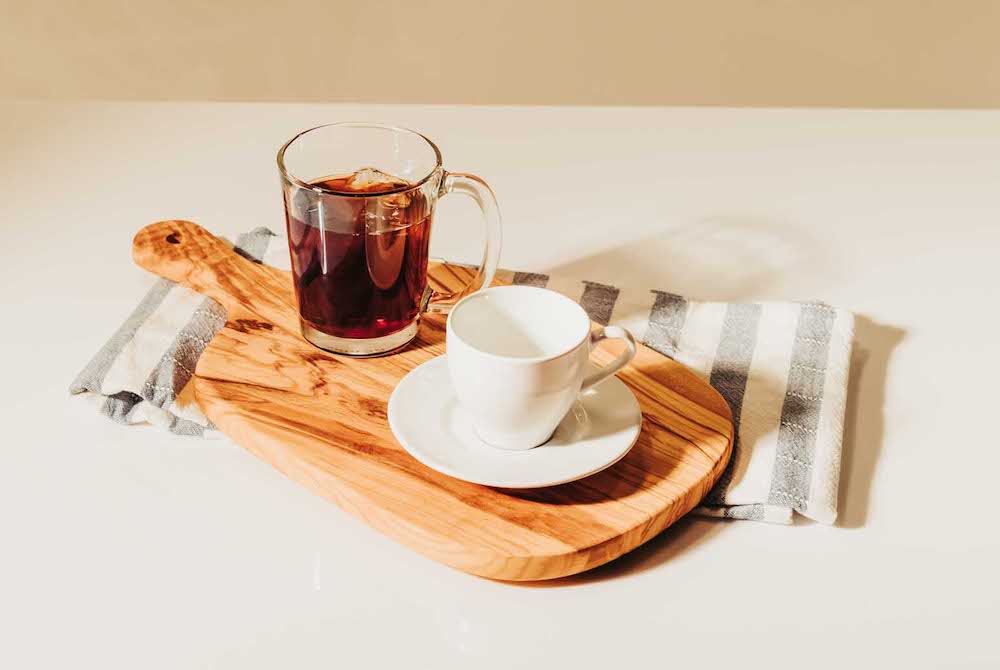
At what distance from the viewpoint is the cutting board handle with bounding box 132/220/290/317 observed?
1013 mm

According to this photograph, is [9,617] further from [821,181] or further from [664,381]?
[821,181]

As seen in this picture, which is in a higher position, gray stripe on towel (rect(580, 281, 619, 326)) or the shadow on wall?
gray stripe on towel (rect(580, 281, 619, 326))

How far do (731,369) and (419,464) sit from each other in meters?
0.30

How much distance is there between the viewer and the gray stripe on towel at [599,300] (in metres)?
1.02

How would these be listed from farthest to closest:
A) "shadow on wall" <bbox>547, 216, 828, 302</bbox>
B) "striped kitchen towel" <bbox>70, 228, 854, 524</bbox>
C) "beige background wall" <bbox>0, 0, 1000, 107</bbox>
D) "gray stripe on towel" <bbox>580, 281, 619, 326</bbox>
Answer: "beige background wall" <bbox>0, 0, 1000, 107</bbox> → "shadow on wall" <bbox>547, 216, 828, 302</bbox> → "gray stripe on towel" <bbox>580, 281, 619, 326</bbox> → "striped kitchen towel" <bbox>70, 228, 854, 524</bbox>

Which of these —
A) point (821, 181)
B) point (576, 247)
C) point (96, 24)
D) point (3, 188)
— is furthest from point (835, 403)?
point (96, 24)

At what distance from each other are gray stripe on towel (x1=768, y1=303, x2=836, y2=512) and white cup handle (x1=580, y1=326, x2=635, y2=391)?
5.6 inches

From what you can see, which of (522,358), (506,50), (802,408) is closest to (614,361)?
(522,358)

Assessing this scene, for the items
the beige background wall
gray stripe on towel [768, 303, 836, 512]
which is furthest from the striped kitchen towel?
the beige background wall

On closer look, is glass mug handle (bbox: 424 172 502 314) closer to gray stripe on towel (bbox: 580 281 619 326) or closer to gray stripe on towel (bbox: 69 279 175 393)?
gray stripe on towel (bbox: 580 281 619 326)

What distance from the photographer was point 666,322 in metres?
1.01

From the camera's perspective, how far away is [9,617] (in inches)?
27.9

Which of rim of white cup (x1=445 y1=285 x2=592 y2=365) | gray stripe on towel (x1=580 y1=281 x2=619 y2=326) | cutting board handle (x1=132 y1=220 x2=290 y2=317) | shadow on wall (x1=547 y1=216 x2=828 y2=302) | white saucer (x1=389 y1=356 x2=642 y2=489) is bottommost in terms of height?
shadow on wall (x1=547 y1=216 x2=828 y2=302)

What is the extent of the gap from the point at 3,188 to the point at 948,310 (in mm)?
1098
